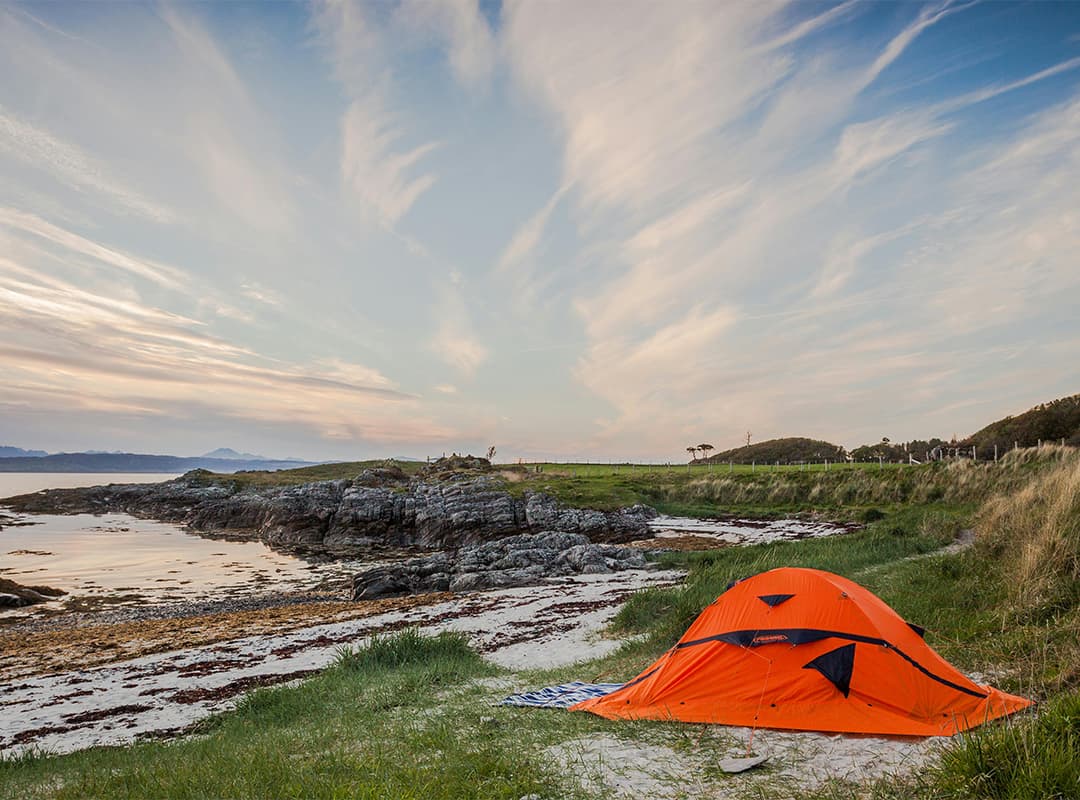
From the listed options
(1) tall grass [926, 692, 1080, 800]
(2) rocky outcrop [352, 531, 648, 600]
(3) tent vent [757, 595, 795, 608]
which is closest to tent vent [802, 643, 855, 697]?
(3) tent vent [757, 595, 795, 608]

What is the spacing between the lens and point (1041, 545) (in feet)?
31.7

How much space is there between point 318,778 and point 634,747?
3.05 meters

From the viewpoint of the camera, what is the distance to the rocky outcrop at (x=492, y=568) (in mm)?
24062

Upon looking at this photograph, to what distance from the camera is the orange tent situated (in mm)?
6465

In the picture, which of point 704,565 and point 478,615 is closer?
point 478,615

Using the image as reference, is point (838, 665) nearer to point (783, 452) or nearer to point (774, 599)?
point (774, 599)

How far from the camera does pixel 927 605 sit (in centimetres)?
1048

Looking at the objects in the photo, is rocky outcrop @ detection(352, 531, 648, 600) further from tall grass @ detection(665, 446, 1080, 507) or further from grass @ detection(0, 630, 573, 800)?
tall grass @ detection(665, 446, 1080, 507)

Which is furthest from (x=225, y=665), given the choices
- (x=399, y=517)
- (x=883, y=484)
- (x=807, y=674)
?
(x=883, y=484)

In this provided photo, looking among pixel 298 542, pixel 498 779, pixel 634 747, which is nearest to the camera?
pixel 498 779

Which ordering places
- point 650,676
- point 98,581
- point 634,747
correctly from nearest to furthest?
point 634,747, point 650,676, point 98,581

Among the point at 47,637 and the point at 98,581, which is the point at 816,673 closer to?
the point at 47,637

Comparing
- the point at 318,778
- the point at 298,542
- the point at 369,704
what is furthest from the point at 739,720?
the point at 298,542

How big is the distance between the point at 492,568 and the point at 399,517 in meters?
21.4
